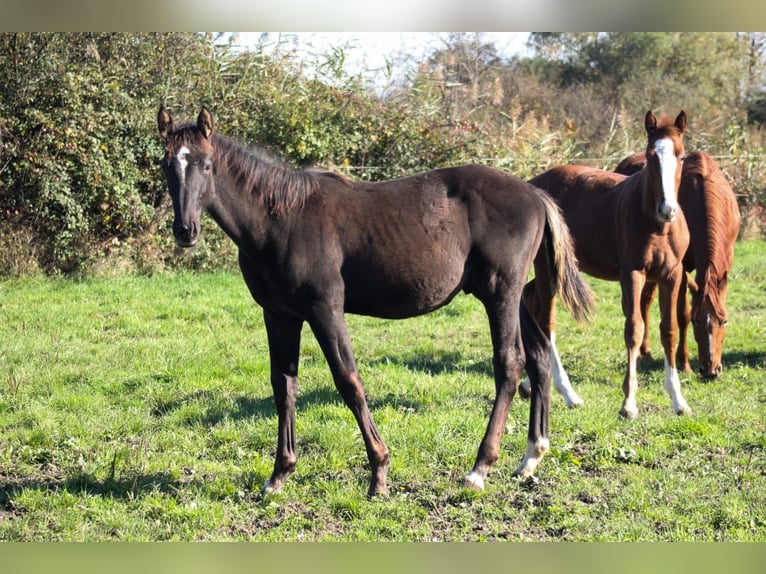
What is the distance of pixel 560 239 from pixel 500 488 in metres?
1.77

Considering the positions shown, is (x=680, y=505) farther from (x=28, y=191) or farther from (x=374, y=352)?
(x=28, y=191)

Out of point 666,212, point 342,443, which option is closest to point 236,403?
point 342,443

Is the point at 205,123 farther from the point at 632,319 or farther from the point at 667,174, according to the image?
the point at 632,319

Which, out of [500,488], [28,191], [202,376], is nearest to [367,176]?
[28,191]

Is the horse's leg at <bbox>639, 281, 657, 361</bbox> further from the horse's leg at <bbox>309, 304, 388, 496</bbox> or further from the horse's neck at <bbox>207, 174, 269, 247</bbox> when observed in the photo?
the horse's neck at <bbox>207, 174, 269, 247</bbox>

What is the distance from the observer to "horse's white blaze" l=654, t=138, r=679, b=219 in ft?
20.6

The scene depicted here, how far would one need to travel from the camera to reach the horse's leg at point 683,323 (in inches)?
315

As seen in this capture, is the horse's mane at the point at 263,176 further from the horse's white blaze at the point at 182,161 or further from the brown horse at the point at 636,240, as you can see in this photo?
the brown horse at the point at 636,240

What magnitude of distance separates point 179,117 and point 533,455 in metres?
9.77

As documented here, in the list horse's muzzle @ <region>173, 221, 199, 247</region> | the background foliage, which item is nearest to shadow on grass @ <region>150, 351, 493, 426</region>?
horse's muzzle @ <region>173, 221, 199, 247</region>

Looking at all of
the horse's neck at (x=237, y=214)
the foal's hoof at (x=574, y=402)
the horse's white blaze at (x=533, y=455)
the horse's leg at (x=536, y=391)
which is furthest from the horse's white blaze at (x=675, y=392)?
the horse's neck at (x=237, y=214)

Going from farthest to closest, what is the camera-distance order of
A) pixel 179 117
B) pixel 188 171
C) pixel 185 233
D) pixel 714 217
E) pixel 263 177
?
pixel 179 117 < pixel 714 217 < pixel 263 177 < pixel 188 171 < pixel 185 233

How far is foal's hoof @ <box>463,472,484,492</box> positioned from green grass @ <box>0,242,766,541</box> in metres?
0.06

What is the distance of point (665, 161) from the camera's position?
21.0 feet
